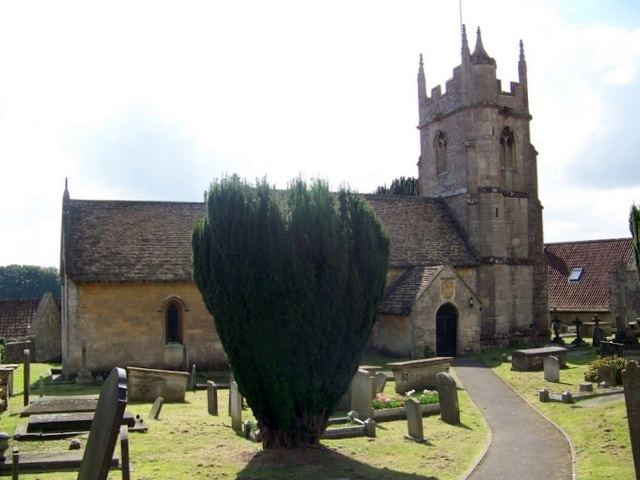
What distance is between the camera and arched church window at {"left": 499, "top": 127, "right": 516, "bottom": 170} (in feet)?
116

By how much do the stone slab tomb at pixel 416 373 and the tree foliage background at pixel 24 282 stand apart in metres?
50.8

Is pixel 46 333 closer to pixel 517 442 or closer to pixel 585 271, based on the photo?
pixel 517 442

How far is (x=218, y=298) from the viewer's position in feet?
44.1

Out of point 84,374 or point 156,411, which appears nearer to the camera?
point 156,411

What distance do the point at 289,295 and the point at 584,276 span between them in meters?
35.9

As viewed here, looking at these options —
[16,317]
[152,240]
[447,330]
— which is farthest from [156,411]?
[16,317]

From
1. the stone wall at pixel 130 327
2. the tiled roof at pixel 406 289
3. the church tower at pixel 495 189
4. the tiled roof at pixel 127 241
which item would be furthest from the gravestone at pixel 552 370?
the tiled roof at pixel 127 241

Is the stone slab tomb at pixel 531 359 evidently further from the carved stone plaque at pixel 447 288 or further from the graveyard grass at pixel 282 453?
the graveyard grass at pixel 282 453

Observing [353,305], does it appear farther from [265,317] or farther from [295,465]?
[295,465]

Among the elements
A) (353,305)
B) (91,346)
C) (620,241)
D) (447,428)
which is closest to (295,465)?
(353,305)

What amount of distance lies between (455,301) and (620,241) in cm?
2011

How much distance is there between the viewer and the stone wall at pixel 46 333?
36.0 metres

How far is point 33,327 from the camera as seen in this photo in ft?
118

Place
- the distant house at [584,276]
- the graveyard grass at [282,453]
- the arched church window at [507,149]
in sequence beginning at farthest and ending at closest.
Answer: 1. the distant house at [584,276]
2. the arched church window at [507,149]
3. the graveyard grass at [282,453]
